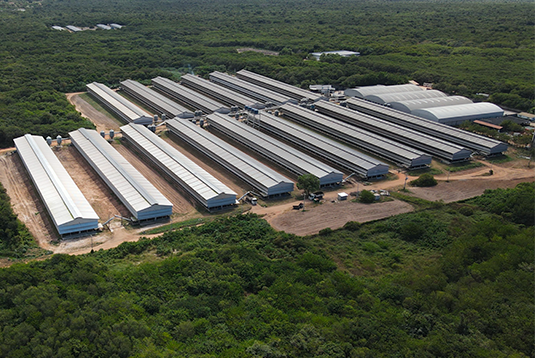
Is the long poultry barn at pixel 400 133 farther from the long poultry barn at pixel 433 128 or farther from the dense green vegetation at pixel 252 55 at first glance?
the dense green vegetation at pixel 252 55

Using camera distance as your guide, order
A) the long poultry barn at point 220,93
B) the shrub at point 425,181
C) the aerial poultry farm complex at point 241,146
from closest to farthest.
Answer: the aerial poultry farm complex at point 241,146 → the shrub at point 425,181 → the long poultry barn at point 220,93

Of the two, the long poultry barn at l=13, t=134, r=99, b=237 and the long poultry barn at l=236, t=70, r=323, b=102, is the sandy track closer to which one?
the long poultry barn at l=13, t=134, r=99, b=237

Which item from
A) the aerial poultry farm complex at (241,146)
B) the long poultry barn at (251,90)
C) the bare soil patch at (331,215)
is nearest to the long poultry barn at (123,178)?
the aerial poultry farm complex at (241,146)

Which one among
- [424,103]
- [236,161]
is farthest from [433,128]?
[236,161]

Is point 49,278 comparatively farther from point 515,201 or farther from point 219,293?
point 515,201

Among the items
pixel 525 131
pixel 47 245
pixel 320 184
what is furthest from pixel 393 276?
pixel 525 131

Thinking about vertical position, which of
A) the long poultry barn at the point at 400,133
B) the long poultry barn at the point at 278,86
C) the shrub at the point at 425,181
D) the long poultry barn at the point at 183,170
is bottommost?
the shrub at the point at 425,181

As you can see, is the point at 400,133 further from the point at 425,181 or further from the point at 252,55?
the point at 252,55
